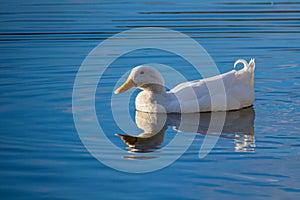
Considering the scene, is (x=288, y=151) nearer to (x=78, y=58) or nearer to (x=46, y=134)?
(x=46, y=134)

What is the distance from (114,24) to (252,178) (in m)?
12.5

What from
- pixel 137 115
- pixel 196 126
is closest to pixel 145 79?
pixel 137 115

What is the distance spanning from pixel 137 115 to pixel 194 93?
0.94 meters

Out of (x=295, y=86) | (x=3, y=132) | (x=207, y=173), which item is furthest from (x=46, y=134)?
(x=295, y=86)

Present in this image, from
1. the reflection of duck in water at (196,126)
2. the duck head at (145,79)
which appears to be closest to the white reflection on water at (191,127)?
the reflection of duck in water at (196,126)

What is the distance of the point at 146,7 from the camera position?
24141mm

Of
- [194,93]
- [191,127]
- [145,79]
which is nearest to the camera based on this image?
[191,127]

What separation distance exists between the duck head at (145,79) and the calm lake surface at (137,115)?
1.50 feet

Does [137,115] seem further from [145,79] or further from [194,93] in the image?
[194,93]

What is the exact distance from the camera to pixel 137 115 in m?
12.2

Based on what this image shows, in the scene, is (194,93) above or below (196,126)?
above

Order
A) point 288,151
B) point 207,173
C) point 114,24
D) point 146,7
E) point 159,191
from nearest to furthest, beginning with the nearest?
point 159,191
point 207,173
point 288,151
point 114,24
point 146,7

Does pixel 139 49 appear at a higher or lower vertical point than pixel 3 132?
higher

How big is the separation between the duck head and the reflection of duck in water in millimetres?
416
